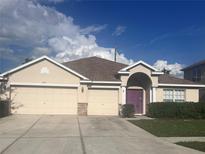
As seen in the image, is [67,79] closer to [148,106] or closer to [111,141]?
[148,106]

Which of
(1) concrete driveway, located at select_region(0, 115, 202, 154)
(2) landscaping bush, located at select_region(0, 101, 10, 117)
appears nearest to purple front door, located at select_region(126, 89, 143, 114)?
(2) landscaping bush, located at select_region(0, 101, 10, 117)

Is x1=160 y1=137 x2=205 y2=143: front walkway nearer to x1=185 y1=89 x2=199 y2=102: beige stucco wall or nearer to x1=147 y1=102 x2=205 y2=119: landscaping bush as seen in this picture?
x1=147 y1=102 x2=205 y2=119: landscaping bush

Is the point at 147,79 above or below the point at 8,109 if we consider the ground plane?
above

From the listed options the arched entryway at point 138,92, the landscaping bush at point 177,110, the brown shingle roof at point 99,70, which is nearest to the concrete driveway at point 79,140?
the landscaping bush at point 177,110

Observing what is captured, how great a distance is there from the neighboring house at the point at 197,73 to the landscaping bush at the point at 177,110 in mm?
9647

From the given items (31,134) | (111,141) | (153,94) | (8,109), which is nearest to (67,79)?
(8,109)

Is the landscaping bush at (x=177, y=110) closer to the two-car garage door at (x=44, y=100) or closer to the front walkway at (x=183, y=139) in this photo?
the two-car garage door at (x=44, y=100)

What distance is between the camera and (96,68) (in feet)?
104

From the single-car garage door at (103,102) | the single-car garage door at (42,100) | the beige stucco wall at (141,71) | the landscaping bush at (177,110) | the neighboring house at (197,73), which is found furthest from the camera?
the neighboring house at (197,73)

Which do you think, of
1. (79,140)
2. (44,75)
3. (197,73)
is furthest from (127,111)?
(197,73)

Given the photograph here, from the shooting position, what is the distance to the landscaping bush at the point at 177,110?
2644 cm

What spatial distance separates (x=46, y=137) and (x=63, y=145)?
7.54ft

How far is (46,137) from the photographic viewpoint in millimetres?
15492

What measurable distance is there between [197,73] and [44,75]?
19.4m
